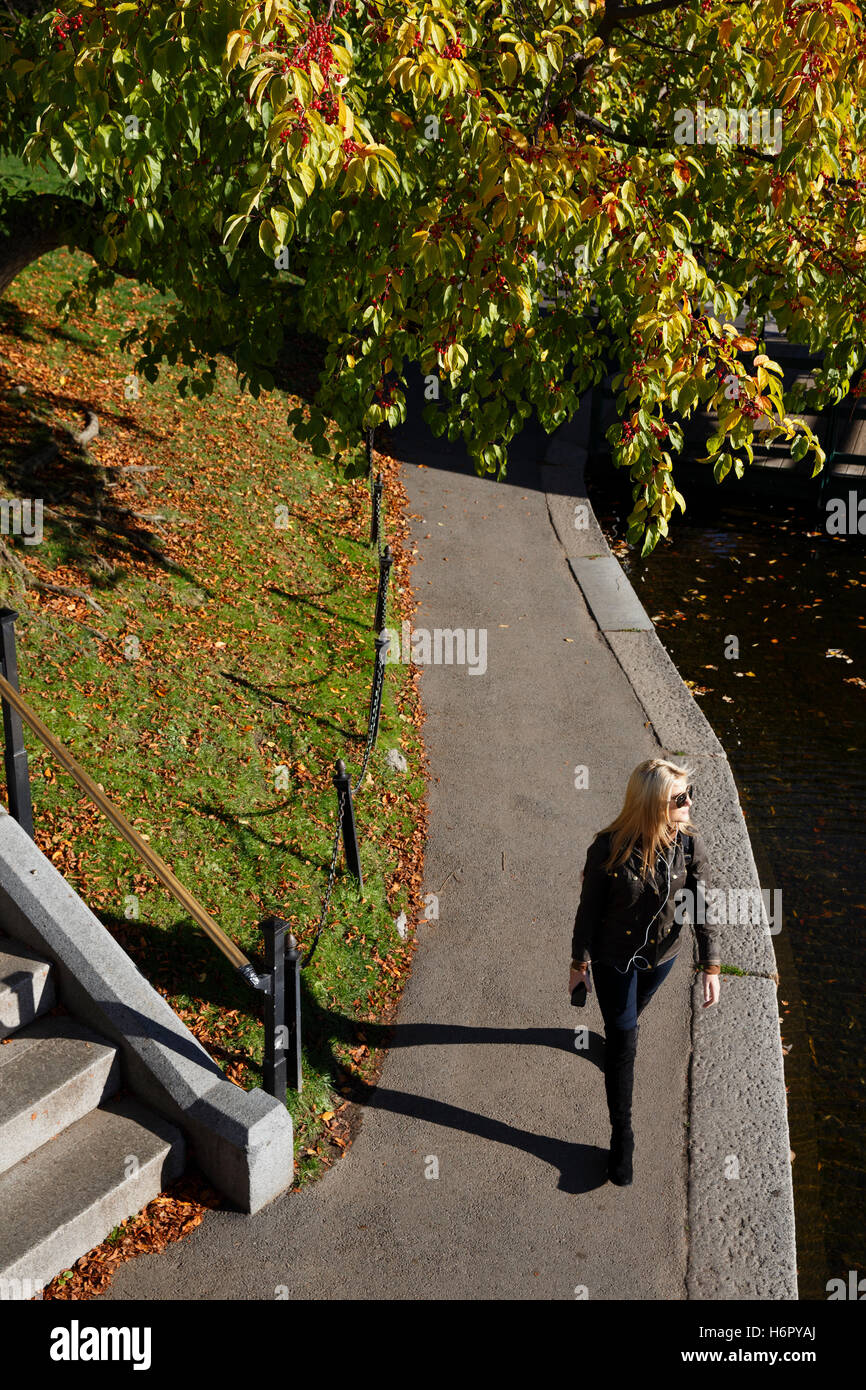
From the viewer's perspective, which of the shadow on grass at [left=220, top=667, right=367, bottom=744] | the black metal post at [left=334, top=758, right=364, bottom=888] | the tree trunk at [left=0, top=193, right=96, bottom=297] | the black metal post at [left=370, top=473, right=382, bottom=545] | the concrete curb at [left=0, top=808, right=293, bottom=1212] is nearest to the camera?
the concrete curb at [left=0, top=808, right=293, bottom=1212]

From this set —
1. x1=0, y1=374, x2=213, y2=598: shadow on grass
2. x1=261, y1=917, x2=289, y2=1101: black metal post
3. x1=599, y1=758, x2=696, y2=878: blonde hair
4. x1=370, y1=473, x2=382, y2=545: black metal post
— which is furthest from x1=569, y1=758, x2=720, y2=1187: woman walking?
x1=370, y1=473, x2=382, y2=545: black metal post

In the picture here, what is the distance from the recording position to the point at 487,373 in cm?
711

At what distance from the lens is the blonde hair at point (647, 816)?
492 cm

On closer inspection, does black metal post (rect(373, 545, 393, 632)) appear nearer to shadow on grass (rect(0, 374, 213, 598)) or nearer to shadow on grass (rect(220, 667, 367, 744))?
shadow on grass (rect(0, 374, 213, 598))

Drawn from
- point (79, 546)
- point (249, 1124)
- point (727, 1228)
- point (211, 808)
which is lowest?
point (727, 1228)

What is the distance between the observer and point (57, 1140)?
4.93 meters

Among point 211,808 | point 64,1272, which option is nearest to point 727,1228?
point 64,1272

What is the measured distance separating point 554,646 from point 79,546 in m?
4.74

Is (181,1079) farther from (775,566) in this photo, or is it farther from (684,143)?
A: (775,566)

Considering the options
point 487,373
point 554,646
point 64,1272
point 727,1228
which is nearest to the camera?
point 64,1272

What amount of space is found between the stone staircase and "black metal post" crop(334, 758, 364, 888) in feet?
7.27

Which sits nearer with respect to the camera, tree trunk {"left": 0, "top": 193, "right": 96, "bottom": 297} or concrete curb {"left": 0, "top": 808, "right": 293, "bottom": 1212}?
concrete curb {"left": 0, "top": 808, "right": 293, "bottom": 1212}

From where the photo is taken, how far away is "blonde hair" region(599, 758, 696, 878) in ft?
16.1

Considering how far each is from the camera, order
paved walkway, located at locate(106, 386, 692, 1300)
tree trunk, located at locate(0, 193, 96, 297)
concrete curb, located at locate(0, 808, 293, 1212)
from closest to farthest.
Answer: paved walkway, located at locate(106, 386, 692, 1300) → concrete curb, located at locate(0, 808, 293, 1212) → tree trunk, located at locate(0, 193, 96, 297)
